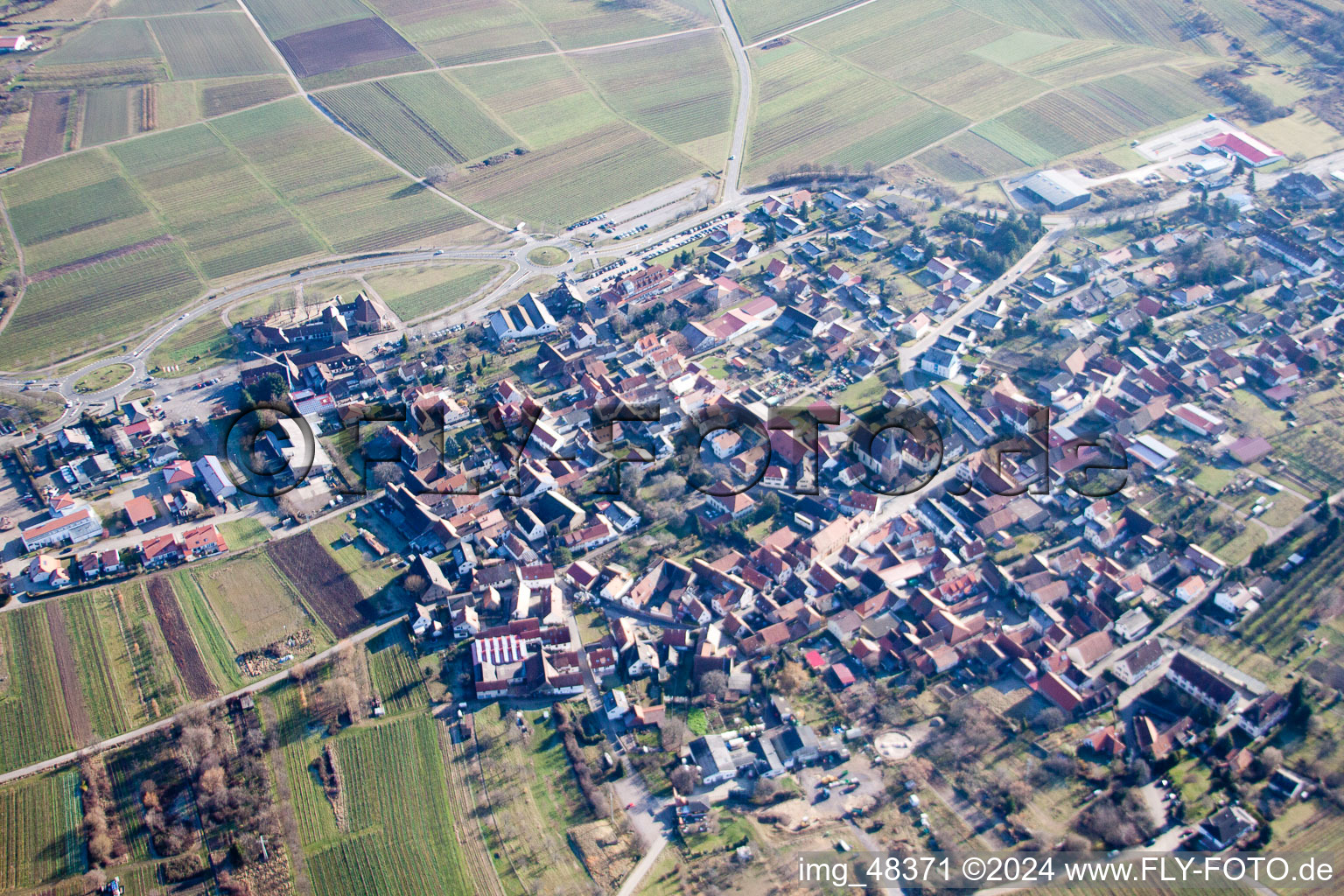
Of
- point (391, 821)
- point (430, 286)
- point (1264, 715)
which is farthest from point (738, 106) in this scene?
point (391, 821)

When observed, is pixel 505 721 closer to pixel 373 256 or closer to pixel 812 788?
pixel 812 788

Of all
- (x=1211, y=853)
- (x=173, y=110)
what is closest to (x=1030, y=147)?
(x=1211, y=853)

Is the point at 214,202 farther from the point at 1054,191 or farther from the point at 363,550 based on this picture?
the point at 1054,191

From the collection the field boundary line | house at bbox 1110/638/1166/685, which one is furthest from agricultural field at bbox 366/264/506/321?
house at bbox 1110/638/1166/685

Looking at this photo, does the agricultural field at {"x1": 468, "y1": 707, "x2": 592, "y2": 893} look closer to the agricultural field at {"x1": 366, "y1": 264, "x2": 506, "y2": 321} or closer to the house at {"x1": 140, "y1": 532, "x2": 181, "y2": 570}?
the house at {"x1": 140, "y1": 532, "x2": 181, "y2": 570}

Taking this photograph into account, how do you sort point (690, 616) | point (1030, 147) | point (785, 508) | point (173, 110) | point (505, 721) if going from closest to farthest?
point (505, 721) < point (690, 616) < point (785, 508) < point (1030, 147) < point (173, 110)

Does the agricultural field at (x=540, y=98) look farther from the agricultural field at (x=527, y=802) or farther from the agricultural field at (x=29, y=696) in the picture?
the agricultural field at (x=527, y=802)
